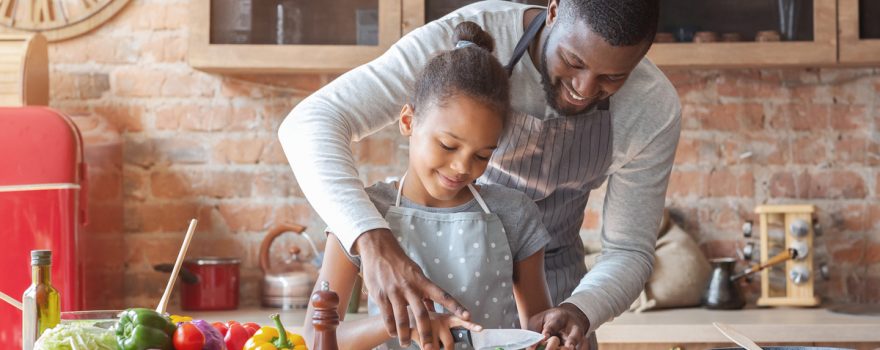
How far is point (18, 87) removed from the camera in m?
2.60

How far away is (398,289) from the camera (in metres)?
1.21

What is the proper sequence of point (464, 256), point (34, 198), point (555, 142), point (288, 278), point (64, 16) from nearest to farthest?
point (464, 256), point (555, 142), point (34, 198), point (288, 278), point (64, 16)

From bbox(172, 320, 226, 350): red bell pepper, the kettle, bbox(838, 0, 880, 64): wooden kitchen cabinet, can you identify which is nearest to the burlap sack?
bbox(838, 0, 880, 64): wooden kitchen cabinet

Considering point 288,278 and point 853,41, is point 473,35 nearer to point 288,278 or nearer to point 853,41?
point 288,278

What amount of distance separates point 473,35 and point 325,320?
0.60 metres

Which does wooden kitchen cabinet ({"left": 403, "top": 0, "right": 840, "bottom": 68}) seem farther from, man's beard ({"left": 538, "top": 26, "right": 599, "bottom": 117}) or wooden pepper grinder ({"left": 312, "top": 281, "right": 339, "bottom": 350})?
wooden pepper grinder ({"left": 312, "top": 281, "right": 339, "bottom": 350})

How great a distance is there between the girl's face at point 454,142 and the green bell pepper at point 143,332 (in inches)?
17.7

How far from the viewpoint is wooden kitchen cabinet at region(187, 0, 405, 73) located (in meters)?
2.75

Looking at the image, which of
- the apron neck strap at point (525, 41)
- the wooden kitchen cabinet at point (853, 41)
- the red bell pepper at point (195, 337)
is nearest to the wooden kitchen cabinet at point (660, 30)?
the wooden kitchen cabinet at point (853, 41)

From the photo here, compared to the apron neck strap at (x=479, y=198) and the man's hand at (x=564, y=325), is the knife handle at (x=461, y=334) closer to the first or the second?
the man's hand at (x=564, y=325)

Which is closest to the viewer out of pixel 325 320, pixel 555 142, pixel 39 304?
pixel 325 320

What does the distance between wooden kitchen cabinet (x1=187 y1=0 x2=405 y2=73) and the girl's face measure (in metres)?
1.34

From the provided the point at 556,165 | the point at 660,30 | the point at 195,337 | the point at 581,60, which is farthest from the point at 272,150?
the point at 195,337

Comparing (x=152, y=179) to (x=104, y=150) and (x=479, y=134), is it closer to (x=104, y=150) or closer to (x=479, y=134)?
(x=104, y=150)
